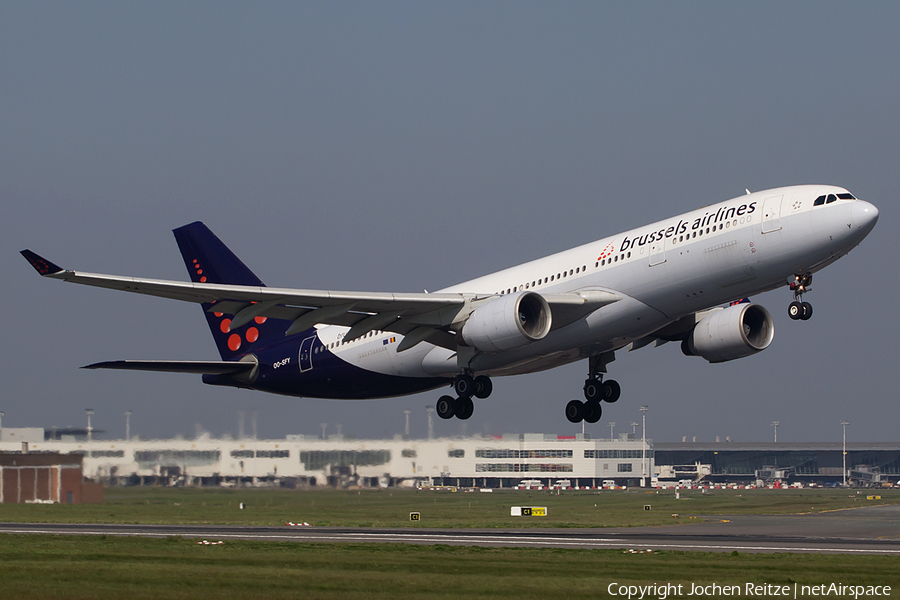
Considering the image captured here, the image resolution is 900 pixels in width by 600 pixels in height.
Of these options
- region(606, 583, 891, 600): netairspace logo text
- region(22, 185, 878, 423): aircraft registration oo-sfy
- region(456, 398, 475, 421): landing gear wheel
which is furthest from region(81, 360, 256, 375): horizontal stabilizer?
region(606, 583, 891, 600): netairspace logo text

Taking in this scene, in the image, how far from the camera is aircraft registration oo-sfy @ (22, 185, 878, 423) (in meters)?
30.1

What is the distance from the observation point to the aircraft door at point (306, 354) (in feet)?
134

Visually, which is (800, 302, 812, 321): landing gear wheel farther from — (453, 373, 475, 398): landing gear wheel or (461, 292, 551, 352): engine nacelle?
(453, 373, 475, 398): landing gear wheel

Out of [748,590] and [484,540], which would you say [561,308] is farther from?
[748,590]

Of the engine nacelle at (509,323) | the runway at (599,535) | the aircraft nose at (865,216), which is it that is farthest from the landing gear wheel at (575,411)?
the aircraft nose at (865,216)

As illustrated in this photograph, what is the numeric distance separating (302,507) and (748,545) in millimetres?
18951

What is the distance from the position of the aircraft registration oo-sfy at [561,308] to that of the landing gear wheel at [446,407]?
0.12ft

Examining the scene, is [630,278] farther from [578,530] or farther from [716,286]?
[578,530]

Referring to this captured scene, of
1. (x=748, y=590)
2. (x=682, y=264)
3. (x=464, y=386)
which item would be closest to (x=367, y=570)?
(x=748, y=590)

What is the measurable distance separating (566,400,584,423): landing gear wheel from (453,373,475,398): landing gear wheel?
15.0ft

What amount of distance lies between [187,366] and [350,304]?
10184 mm

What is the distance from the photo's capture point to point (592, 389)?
1539 inches

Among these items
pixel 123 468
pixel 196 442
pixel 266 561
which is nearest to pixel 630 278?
pixel 266 561

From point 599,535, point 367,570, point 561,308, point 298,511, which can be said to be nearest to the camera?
point 367,570
